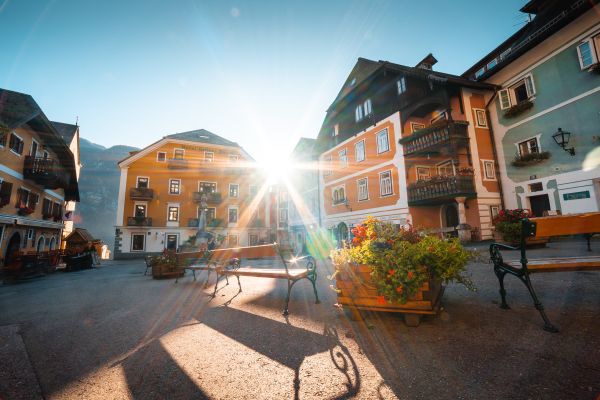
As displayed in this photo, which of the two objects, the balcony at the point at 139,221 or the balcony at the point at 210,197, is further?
the balcony at the point at 210,197

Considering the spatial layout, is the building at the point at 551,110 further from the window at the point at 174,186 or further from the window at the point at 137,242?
the window at the point at 137,242

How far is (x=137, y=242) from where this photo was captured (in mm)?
27328

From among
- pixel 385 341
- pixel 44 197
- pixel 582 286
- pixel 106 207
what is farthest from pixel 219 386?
pixel 106 207

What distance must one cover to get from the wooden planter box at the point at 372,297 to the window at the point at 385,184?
1538 centimetres

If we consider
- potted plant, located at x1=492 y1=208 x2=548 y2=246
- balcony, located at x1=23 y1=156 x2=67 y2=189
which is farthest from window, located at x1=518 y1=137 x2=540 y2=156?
balcony, located at x1=23 y1=156 x2=67 y2=189

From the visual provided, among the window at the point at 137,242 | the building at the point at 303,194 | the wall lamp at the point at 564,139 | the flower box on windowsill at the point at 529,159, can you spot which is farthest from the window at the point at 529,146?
the window at the point at 137,242

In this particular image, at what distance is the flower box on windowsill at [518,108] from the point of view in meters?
14.1

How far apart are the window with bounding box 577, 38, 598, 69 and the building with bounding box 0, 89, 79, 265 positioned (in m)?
25.9

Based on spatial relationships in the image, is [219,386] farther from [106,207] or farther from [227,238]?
[106,207]

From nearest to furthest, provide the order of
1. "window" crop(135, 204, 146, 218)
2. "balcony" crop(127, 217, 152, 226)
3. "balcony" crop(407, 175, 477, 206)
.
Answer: "balcony" crop(407, 175, 477, 206) < "balcony" crop(127, 217, 152, 226) < "window" crop(135, 204, 146, 218)

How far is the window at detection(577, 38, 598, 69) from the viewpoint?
11411mm

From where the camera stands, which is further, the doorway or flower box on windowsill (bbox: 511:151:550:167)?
the doorway

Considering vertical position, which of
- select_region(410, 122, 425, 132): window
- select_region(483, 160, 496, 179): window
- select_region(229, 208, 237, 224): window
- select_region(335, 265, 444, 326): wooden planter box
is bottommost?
select_region(335, 265, 444, 326): wooden planter box

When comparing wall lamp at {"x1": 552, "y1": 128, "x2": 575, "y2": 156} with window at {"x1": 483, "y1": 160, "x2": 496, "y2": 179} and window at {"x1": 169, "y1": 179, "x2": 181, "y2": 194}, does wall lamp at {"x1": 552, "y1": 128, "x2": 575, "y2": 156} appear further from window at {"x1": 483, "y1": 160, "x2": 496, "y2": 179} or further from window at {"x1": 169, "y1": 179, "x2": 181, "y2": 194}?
window at {"x1": 169, "y1": 179, "x2": 181, "y2": 194}
